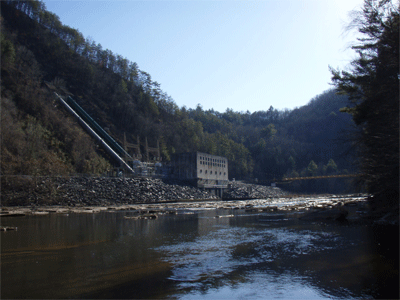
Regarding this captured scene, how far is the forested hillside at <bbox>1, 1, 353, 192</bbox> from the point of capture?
131ft

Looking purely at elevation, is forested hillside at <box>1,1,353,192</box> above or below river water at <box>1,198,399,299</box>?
above

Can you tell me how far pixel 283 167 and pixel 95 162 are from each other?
9236 centimetres

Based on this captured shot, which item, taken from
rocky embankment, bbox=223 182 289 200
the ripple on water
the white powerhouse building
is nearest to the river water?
Answer: the ripple on water

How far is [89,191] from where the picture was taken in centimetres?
3466

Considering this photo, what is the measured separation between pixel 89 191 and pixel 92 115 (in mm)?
36804

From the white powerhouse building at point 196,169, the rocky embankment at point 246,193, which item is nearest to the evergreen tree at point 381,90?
the white powerhouse building at point 196,169

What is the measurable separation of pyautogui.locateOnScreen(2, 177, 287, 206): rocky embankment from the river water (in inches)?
784

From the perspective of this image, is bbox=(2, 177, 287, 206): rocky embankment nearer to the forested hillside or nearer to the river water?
the forested hillside

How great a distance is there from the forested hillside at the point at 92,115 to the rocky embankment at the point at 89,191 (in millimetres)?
2329

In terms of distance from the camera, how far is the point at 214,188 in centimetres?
6338

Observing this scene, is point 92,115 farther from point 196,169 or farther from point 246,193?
point 246,193

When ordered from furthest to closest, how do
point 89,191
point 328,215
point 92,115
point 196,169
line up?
point 92,115, point 196,169, point 89,191, point 328,215

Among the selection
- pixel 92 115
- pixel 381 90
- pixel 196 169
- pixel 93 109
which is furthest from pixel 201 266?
pixel 93 109

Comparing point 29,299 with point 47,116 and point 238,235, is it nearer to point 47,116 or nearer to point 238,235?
point 238,235
